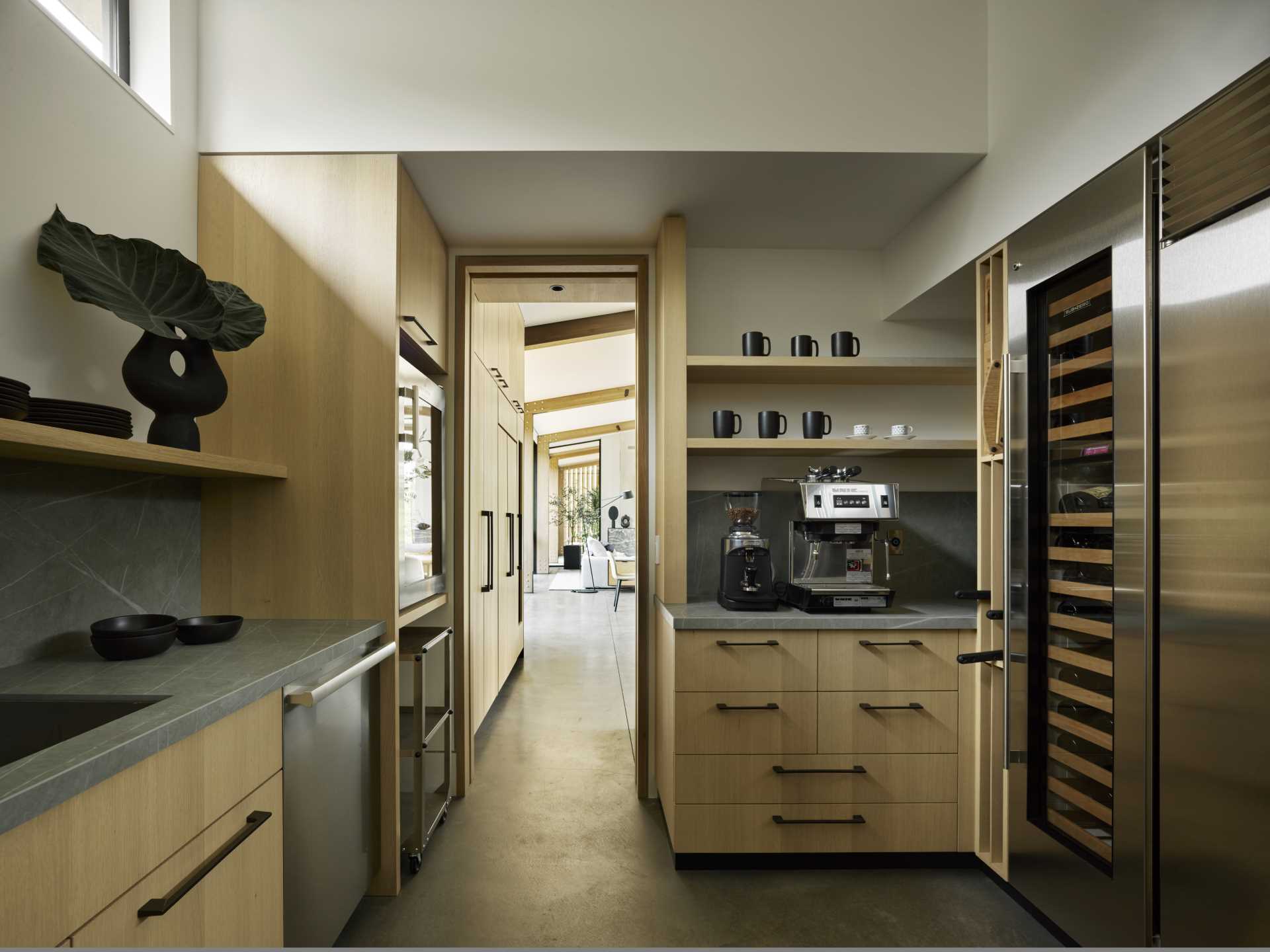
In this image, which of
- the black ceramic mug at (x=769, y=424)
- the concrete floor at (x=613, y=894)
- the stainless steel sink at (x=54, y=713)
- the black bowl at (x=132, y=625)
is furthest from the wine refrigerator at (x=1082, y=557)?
the black bowl at (x=132, y=625)

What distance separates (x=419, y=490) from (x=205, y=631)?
92 cm

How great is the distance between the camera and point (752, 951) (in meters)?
1.83

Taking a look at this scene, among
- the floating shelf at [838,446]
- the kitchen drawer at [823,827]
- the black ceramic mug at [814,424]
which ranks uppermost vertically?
the black ceramic mug at [814,424]

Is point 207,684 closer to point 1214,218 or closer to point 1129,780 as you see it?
point 1129,780

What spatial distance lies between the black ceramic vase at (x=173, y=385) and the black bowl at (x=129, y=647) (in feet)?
1.61

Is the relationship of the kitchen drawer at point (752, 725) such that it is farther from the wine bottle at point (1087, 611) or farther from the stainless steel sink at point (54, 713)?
the stainless steel sink at point (54, 713)

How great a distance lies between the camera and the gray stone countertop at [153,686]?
3.14ft

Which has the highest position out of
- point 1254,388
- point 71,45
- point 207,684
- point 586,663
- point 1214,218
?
point 71,45

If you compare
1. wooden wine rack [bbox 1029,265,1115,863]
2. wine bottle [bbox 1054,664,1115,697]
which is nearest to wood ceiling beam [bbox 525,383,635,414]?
wooden wine rack [bbox 1029,265,1115,863]

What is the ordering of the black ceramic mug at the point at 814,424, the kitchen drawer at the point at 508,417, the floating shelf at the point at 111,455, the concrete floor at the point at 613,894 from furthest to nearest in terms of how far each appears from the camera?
1. the kitchen drawer at the point at 508,417
2. the black ceramic mug at the point at 814,424
3. the concrete floor at the point at 613,894
4. the floating shelf at the point at 111,455

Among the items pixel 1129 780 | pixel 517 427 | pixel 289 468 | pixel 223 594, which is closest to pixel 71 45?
pixel 289 468

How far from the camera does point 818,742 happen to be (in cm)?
253

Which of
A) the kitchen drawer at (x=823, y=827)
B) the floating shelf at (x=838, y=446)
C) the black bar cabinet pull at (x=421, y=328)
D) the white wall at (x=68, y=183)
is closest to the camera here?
the white wall at (x=68, y=183)

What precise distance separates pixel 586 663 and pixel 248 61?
185 inches
